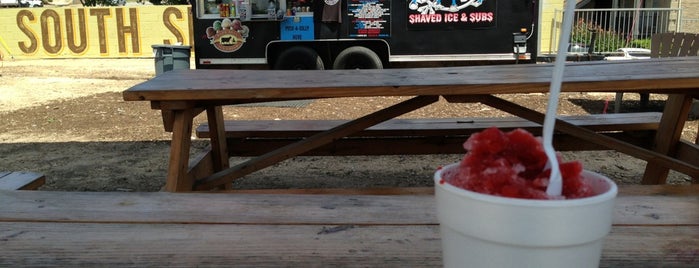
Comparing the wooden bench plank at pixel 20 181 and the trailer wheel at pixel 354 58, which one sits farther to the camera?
the trailer wheel at pixel 354 58

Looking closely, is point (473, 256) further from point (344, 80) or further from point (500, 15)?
point (500, 15)

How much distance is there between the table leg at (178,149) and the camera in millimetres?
2787

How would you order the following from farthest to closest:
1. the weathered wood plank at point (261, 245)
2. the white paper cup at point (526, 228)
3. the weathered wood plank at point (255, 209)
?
1. the weathered wood plank at point (255, 209)
2. the weathered wood plank at point (261, 245)
3. the white paper cup at point (526, 228)

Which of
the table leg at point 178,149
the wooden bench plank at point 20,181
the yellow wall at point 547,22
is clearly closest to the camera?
the wooden bench plank at point 20,181

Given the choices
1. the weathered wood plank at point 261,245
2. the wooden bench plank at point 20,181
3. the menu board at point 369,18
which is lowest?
the wooden bench plank at point 20,181

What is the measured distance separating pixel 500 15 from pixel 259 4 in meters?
4.11

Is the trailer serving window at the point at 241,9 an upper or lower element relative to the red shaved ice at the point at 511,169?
upper

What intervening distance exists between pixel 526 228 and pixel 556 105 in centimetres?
16

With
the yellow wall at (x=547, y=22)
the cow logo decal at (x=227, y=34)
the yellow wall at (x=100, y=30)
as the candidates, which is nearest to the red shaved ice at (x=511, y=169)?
the cow logo decal at (x=227, y=34)

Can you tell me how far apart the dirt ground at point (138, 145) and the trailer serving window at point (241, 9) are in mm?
2072

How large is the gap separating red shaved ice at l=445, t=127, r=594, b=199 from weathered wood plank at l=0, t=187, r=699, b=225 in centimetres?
72

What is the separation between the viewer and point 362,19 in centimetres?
1040

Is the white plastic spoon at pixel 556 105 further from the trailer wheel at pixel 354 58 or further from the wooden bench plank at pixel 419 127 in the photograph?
the trailer wheel at pixel 354 58

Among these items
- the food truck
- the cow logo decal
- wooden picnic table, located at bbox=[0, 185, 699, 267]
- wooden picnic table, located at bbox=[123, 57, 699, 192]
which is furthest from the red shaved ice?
the cow logo decal
